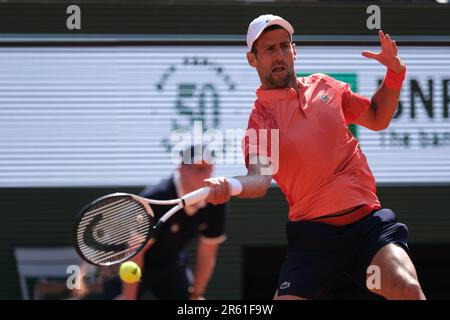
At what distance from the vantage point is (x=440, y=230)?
7.14m

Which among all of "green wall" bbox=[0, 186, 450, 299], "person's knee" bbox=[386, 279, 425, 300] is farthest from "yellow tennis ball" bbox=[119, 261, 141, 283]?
"person's knee" bbox=[386, 279, 425, 300]

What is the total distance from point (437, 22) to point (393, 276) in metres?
3.93

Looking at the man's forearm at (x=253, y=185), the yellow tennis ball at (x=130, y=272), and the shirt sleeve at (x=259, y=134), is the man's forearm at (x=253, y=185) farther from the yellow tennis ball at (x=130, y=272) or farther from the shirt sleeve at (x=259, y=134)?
the yellow tennis ball at (x=130, y=272)

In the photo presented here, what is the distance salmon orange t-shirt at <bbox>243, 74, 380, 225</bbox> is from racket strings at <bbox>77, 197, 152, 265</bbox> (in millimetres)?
582

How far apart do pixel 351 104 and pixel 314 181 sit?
503 millimetres

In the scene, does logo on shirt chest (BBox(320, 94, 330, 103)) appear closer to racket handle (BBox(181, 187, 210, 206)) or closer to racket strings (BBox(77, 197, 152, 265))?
racket handle (BBox(181, 187, 210, 206))

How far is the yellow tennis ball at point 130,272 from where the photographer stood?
19.0 feet

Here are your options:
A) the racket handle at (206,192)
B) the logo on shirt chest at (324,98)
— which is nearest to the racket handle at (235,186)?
the racket handle at (206,192)

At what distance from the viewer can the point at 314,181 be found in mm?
4023

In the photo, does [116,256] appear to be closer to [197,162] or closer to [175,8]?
[197,162]

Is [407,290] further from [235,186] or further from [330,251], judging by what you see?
[235,186]

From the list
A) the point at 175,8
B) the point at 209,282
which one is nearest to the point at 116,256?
the point at 209,282

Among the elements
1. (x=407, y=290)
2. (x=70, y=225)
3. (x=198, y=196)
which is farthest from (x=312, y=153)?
(x=70, y=225)
